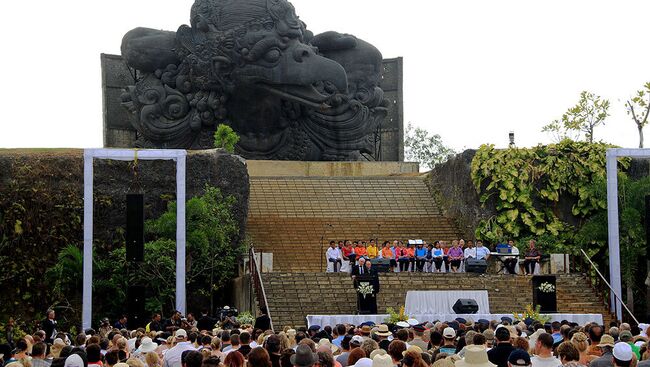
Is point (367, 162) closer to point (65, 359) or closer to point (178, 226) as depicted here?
point (178, 226)

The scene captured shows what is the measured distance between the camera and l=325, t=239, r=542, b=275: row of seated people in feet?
86.7

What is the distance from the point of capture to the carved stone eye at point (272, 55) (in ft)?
116

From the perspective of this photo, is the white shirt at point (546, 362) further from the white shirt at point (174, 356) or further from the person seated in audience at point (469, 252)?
the person seated in audience at point (469, 252)

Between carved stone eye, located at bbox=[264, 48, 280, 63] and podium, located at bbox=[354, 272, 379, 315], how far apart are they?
13358mm

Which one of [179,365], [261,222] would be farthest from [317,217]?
[179,365]

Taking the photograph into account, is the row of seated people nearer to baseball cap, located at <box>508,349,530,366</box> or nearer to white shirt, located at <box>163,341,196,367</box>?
white shirt, located at <box>163,341,196,367</box>

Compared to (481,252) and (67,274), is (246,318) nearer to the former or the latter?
(67,274)

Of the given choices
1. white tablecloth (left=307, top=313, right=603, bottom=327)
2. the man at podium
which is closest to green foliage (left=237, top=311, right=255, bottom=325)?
white tablecloth (left=307, top=313, right=603, bottom=327)

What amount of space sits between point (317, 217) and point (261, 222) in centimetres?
160

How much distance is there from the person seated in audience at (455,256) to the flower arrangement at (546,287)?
3684 mm

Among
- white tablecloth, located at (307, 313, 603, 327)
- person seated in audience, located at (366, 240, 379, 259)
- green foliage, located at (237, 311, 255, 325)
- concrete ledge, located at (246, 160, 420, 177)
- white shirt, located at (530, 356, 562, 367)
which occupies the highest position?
concrete ledge, located at (246, 160, 420, 177)

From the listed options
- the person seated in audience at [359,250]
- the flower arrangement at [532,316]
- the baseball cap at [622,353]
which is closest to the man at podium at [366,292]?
the flower arrangement at [532,316]

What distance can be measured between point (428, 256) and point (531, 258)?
237cm

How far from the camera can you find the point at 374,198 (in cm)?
3331
